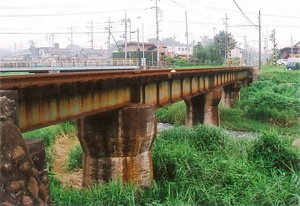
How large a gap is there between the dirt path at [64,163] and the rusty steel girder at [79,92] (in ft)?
11.8

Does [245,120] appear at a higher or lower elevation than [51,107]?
lower

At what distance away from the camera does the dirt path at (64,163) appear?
45.6 feet

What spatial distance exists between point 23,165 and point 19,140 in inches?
12.5

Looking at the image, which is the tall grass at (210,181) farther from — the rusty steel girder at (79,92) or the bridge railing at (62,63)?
the bridge railing at (62,63)

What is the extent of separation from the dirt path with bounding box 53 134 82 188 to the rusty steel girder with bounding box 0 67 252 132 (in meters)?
3.59

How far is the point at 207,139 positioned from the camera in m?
16.8

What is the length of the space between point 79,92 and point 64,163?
805 centimetres

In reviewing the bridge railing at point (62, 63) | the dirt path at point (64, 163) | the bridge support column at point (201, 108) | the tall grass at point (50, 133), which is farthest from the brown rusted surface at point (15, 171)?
the bridge railing at point (62, 63)

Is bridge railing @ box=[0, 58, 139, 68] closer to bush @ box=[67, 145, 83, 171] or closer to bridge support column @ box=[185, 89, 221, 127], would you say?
bridge support column @ box=[185, 89, 221, 127]

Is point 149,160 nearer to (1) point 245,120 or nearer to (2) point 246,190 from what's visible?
(2) point 246,190

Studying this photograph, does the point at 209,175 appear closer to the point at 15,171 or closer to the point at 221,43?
the point at 15,171

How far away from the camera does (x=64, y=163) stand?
54.3 ft

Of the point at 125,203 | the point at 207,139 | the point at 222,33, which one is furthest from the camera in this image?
the point at 222,33

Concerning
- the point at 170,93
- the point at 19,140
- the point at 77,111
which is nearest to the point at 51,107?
the point at 77,111
